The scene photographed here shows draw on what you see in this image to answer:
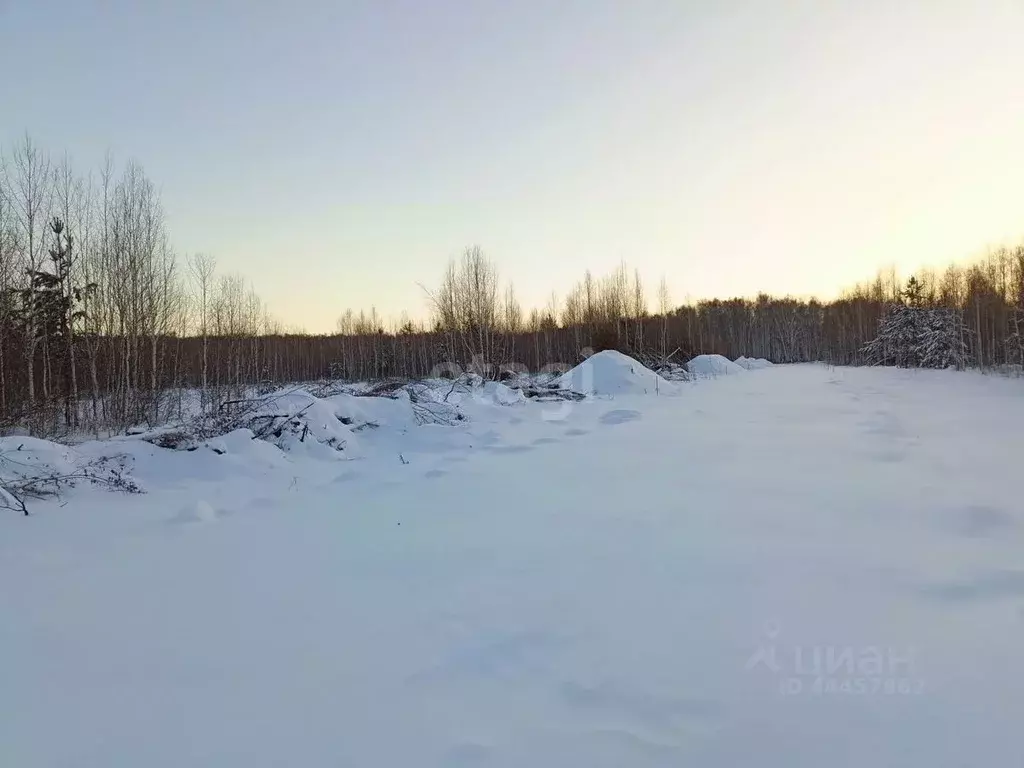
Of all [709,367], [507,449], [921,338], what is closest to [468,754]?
[507,449]

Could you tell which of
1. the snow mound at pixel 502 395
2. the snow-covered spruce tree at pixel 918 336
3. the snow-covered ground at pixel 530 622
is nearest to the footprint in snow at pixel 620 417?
the snow mound at pixel 502 395

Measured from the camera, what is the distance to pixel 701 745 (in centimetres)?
138

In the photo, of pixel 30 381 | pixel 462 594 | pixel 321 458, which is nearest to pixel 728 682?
pixel 462 594

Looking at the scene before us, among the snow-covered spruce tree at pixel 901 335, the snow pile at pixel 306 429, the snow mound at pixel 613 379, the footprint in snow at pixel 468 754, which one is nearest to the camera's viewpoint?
the footprint in snow at pixel 468 754

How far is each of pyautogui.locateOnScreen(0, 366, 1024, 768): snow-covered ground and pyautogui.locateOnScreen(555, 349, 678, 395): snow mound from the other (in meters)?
9.29

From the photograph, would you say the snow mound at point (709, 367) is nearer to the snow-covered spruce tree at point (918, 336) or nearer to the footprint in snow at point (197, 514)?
the snow-covered spruce tree at point (918, 336)

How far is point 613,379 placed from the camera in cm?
1432

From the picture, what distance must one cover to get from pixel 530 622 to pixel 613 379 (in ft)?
41.2

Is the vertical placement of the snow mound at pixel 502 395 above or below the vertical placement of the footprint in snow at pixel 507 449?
above

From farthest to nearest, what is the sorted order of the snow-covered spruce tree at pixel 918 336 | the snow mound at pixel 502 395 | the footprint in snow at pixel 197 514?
1. the snow-covered spruce tree at pixel 918 336
2. the snow mound at pixel 502 395
3. the footprint in snow at pixel 197 514

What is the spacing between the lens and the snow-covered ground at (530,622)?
144 cm

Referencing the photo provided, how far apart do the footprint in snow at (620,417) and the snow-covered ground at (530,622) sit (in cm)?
397

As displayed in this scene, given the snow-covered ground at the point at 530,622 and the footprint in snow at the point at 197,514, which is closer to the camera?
the snow-covered ground at the point at 530,622

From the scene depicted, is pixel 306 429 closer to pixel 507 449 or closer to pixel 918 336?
pixel 507 449
